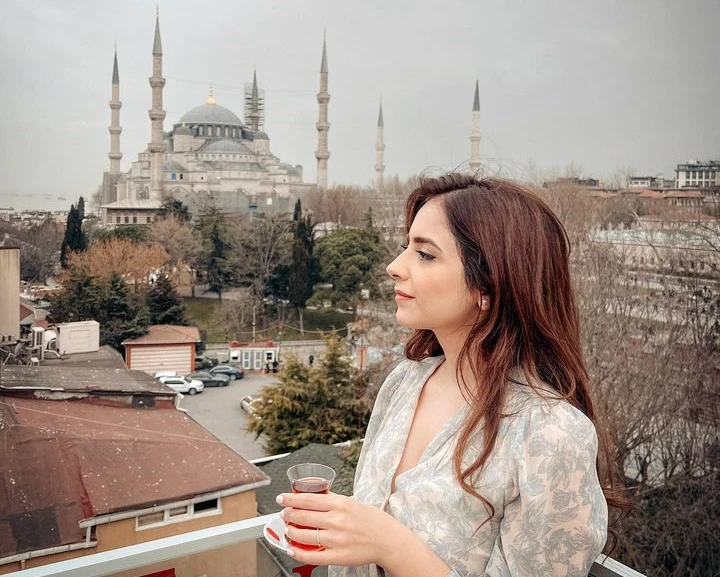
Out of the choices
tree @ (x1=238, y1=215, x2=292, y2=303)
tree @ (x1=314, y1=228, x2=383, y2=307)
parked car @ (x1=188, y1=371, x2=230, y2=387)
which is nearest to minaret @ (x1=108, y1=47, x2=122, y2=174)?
parked car @ (x1=188, y1=371, x2=230, y2=387)

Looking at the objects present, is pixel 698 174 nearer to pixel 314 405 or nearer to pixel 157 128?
pixel 314 405

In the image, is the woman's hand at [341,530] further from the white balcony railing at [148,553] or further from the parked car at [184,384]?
the parked car at [184,384]

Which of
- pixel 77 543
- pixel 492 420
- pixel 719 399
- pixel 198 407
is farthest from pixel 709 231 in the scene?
pixel 492 420

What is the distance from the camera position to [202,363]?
4203mm

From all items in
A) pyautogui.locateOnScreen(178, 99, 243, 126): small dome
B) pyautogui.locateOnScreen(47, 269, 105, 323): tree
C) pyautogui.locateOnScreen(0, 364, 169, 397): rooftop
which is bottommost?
pyautogui.locateOnScreen(0, 364, 169, 397): rooftop

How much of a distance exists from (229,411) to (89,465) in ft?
7.82

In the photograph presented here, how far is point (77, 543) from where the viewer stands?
70.1 inches

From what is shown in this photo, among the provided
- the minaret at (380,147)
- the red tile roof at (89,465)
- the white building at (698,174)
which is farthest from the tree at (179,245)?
the white building at (698,174)

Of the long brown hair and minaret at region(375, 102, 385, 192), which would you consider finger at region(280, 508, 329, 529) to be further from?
minaret at region(375, 102, 385, 192)

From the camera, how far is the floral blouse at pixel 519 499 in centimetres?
51

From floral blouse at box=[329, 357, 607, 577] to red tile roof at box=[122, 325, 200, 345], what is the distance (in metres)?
3.18

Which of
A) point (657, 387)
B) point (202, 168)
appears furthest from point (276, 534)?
point (202, 168)

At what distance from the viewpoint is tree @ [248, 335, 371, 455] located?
458cm

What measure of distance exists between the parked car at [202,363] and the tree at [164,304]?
0.32 meters
